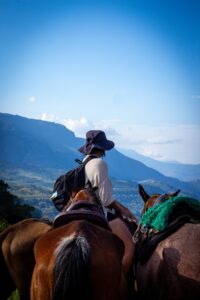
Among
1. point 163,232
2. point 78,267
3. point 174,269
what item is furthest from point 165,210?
point 78,267

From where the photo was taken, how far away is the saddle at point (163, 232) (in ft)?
13.6

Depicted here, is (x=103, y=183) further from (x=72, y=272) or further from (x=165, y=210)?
(x=72, y=272)

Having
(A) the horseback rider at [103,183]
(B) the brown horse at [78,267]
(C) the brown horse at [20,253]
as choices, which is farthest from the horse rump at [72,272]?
(C) the brown horse at [20,253]

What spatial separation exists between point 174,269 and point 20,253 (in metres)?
1.95

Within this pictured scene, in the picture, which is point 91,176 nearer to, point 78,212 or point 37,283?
point 78,212

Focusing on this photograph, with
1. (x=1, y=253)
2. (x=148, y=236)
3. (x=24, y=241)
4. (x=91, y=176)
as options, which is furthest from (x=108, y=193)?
(x=1, y=253)

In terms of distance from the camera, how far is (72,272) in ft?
9.44

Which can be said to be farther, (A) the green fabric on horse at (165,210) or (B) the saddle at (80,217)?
Answer: (A) the green fabric on horse at (165,210)

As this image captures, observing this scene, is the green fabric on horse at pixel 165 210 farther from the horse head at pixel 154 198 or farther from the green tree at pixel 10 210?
the green tree at pixel 10 210

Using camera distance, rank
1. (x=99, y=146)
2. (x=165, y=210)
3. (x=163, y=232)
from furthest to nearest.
→ (x=99, y=146)
(x=165, y=210)
(x=163, y=232)

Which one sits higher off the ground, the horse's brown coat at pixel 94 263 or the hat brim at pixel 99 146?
the hat brim at pixel 99 146

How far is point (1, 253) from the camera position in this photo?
15.3ft

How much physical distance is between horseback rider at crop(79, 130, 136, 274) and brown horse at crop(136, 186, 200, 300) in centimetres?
33

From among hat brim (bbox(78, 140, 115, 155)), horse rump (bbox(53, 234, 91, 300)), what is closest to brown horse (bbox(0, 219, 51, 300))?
hat brim (bbox(78, 140, 115, 155))
